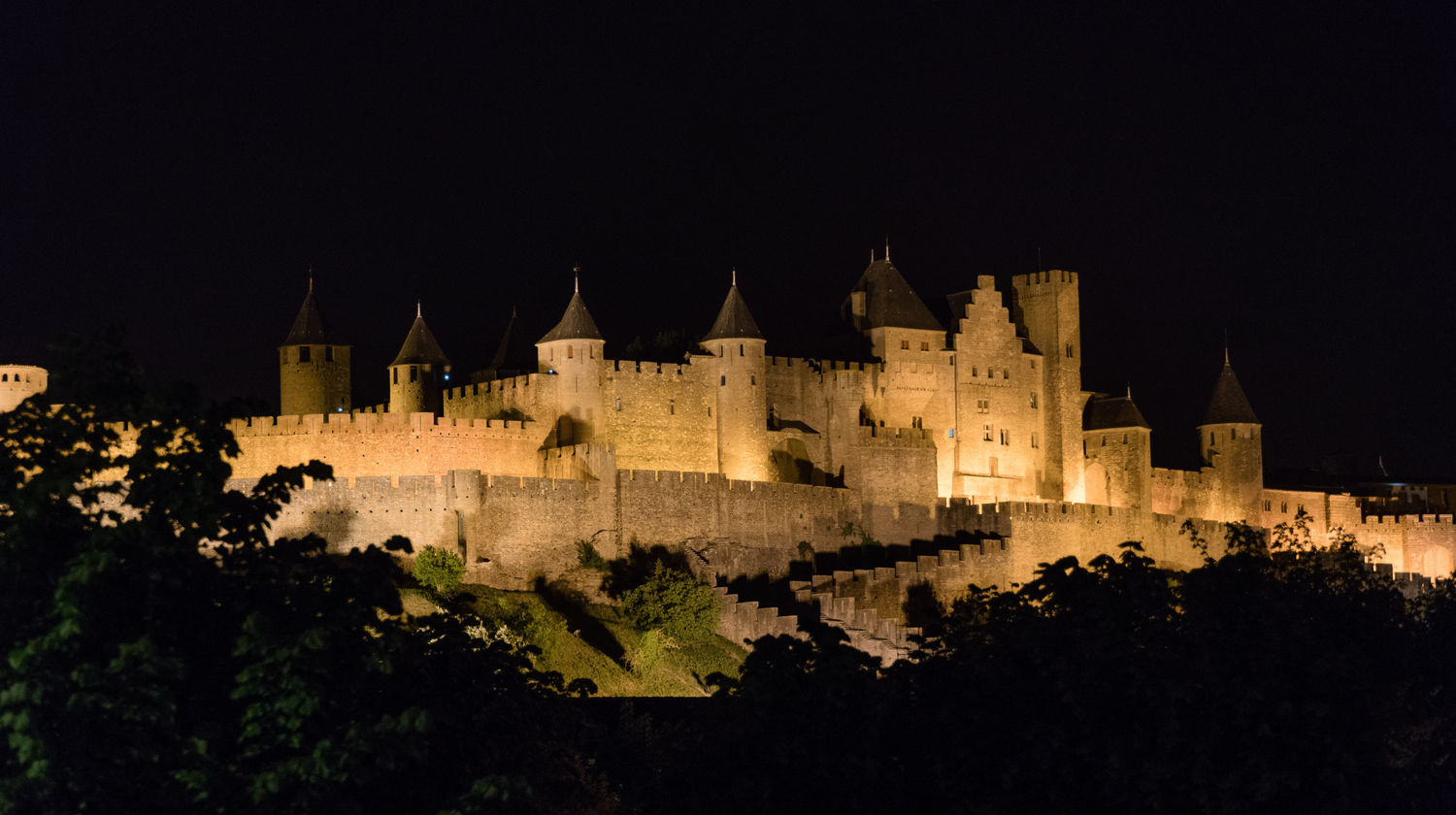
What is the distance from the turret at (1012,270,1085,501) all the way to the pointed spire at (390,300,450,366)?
20.5m

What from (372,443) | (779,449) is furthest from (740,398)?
(372,443)

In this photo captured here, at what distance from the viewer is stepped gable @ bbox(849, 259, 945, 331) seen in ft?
237

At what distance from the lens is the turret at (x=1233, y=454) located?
79.4 meters

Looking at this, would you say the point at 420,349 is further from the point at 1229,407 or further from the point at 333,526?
the point at 1229,407

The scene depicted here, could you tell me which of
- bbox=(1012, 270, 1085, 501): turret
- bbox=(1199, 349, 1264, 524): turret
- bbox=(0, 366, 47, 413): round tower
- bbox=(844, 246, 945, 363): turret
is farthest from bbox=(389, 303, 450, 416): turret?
bbox=(1199, 349, 1264, 524): turret

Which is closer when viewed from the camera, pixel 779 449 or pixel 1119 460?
pixel 779 449

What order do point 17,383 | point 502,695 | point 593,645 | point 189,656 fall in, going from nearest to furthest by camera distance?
point 189,656
point 502,695
point 593,645
point 17,383

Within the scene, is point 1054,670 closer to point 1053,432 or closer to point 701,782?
point 701,782

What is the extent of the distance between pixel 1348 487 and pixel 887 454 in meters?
31.5

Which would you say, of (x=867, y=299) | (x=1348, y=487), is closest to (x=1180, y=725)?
(x=867, y=299)

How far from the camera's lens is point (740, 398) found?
66.4 metres

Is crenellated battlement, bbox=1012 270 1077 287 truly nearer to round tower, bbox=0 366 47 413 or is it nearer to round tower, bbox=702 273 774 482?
round tower, bbox=702 273 774 482

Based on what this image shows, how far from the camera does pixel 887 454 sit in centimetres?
6738

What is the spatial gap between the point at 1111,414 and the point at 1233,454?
5.80m
